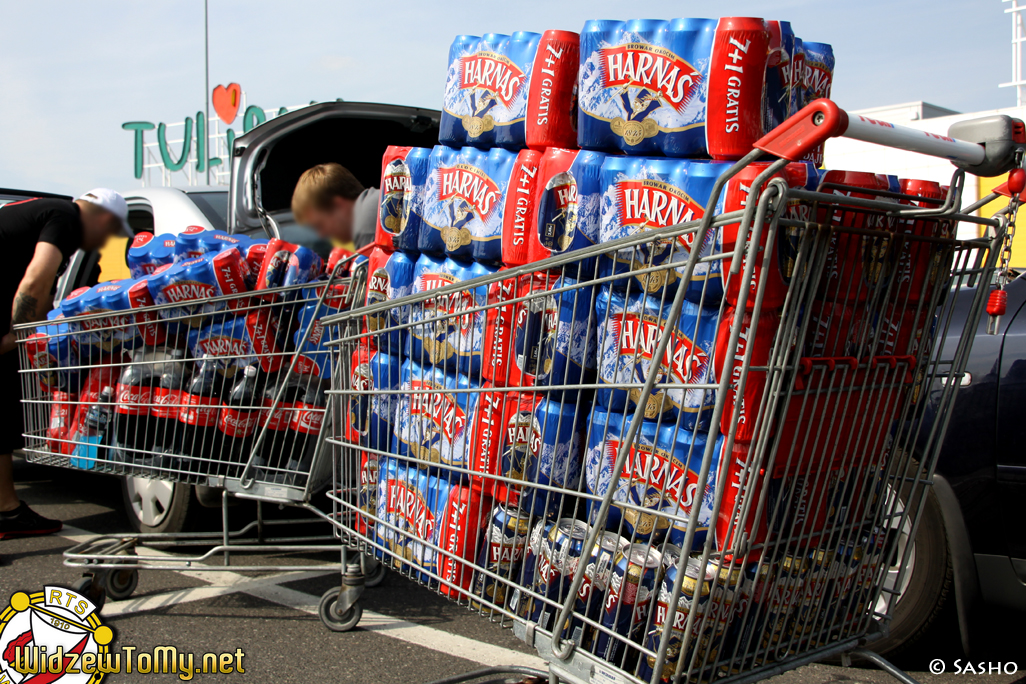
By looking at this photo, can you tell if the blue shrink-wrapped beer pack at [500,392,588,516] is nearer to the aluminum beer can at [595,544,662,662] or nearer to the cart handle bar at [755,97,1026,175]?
the aluminum beer can at [595,544,662,662]

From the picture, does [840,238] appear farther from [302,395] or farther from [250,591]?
[250,591]

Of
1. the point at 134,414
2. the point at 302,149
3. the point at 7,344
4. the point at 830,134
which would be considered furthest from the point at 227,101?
the point at 830,134

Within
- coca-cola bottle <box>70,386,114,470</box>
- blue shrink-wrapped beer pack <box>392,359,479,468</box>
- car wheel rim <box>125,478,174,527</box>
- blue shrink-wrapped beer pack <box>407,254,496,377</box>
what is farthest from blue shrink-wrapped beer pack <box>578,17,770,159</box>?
car wheel rim <box>125,478,174,527</box>

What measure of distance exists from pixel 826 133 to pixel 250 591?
10.8 feet

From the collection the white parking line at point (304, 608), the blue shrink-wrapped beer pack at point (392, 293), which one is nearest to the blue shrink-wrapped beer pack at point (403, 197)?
the blue shrink-wrapped beer pack at point (392, 293)

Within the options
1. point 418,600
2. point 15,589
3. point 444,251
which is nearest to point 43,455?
point 15,589

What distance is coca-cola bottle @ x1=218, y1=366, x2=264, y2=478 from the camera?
338 centimetres

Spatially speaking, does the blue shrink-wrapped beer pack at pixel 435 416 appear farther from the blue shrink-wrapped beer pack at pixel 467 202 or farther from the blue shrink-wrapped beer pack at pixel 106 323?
the blue shrink-wrapped beer pack at pixel 106 323

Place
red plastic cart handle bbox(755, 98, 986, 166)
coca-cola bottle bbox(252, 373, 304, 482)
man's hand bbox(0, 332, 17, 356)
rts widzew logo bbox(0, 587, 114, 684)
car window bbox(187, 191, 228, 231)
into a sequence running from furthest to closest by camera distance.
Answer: car window bbox(187, 191, 228, 231)
man's hand bbox(0, 332, 17, 356)
coca-cola bottle bbox(252, 373, 304, 482)
rts widzew logo bbox(0, 587, 114, 684)
red plastic cart handle bbox(755, 98, 986, 166)

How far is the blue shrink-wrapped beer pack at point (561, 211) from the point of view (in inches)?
81.7

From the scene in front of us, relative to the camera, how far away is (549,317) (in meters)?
2.20

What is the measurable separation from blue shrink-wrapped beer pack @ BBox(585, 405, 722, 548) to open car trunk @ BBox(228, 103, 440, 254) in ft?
8.14

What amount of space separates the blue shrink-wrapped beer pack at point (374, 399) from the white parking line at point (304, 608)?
0.96 m

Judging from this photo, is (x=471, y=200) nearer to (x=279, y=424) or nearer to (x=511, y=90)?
(x=511, y=90)
